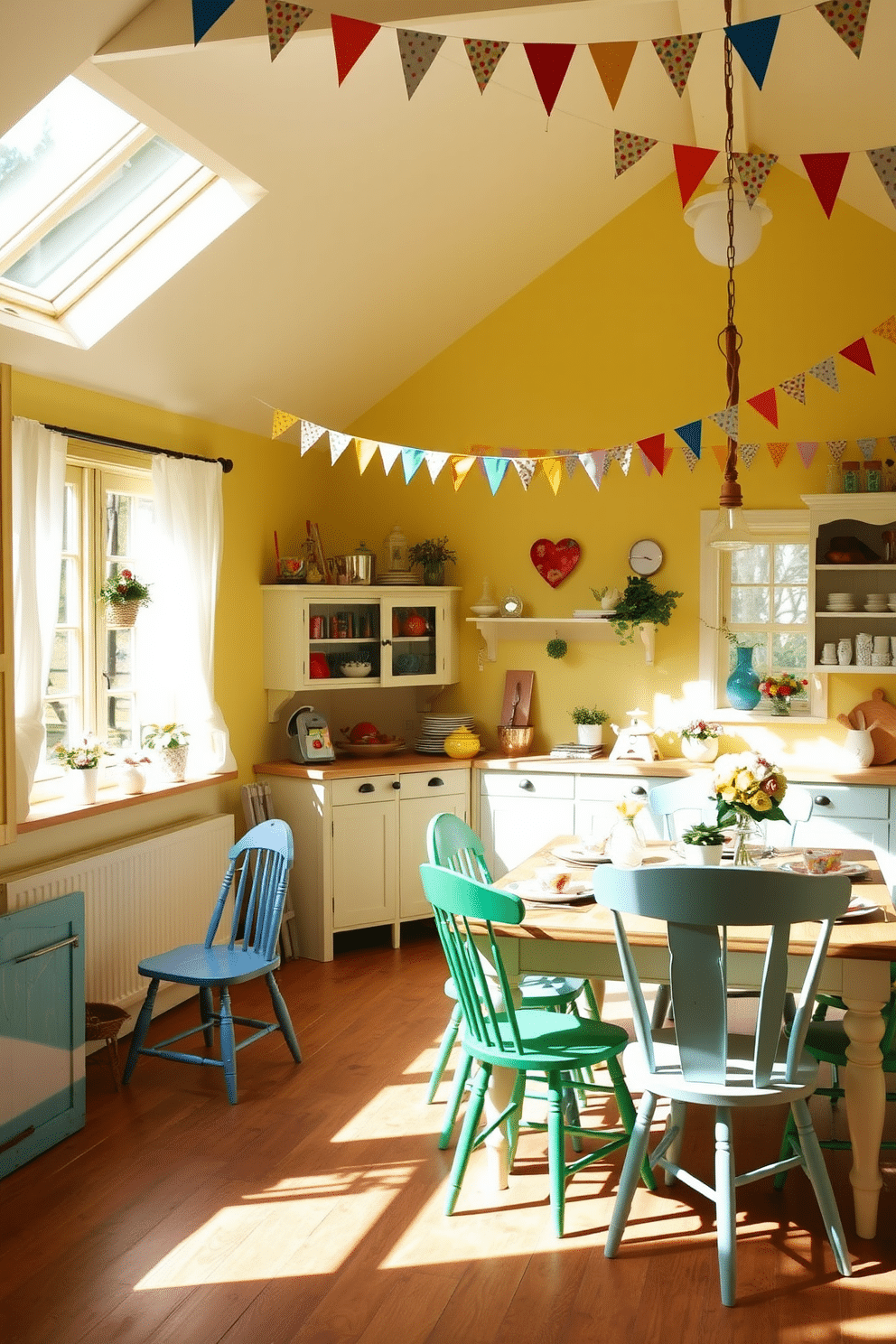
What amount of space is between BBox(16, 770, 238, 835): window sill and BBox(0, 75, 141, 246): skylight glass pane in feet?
6.13

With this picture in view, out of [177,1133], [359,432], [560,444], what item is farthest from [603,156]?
[177,1133]

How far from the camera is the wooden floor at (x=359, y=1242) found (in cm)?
249

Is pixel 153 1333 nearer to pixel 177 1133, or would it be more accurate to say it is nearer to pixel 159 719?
pixel 177 1133

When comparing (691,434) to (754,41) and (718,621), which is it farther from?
(754,41)

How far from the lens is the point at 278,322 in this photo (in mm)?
4758

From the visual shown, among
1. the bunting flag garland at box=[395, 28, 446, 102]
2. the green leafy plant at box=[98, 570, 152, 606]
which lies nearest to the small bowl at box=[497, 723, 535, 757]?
the green leafy plant at box=[98, 570, 152, 606]

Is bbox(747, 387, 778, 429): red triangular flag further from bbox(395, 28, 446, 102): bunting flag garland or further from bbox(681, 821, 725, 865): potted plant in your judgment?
bbox(395, 28, 446, 102): bunting flag garland

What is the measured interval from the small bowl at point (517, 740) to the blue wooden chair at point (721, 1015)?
3.05m

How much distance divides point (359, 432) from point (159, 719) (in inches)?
87.5

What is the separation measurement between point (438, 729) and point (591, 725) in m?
0.77

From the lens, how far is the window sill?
12.4 feet

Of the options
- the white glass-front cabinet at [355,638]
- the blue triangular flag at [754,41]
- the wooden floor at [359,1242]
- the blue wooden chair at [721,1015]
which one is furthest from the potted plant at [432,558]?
the blue triangular flag at [754,41]

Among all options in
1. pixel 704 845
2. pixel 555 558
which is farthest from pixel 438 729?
pixel 704 845

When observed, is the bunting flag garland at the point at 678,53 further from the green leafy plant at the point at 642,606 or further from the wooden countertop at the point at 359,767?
the wooden countertop at the point at 359,767
